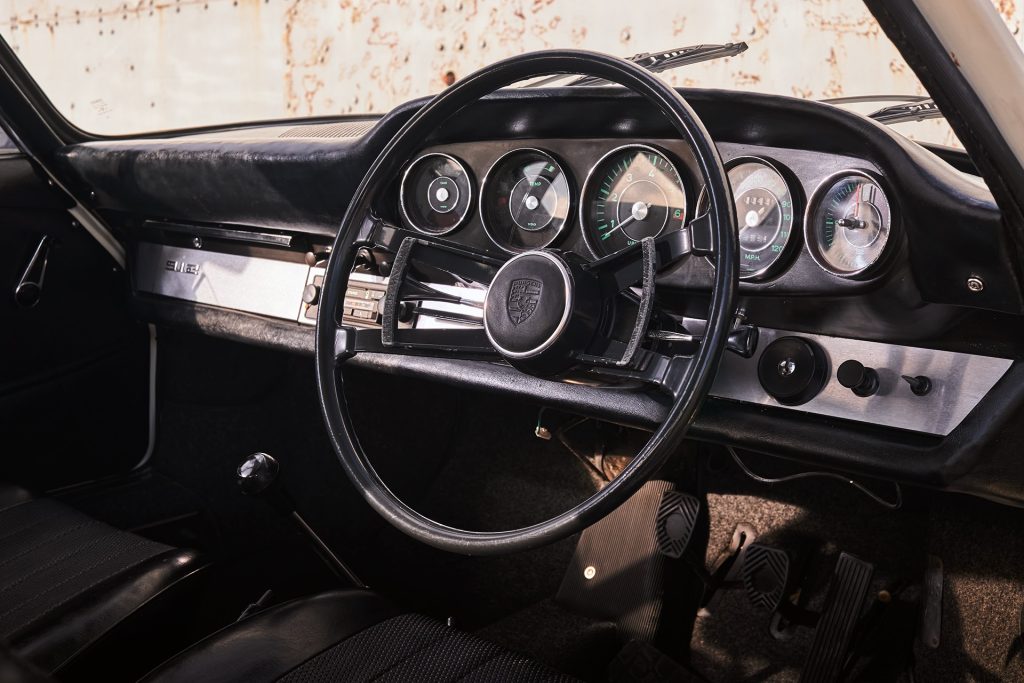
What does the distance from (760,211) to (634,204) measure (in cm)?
20

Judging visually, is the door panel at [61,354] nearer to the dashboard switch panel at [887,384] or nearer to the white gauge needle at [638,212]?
the white gauge needle at [638,212]

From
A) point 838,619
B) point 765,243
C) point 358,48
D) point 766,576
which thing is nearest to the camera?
point 765,243

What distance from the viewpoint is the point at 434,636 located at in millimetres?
1366

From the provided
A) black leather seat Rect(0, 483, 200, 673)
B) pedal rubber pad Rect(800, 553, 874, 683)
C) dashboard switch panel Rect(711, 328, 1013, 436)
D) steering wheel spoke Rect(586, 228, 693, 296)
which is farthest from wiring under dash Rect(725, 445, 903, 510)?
black leather seat Rect(0, 483, 200, 673)

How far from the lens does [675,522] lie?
6.97 feet

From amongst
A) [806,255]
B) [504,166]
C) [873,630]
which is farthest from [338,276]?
[873,630]

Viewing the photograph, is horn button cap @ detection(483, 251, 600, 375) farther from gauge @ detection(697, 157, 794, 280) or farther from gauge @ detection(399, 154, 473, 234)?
gauge @ detection(399, 154, 473, 234)

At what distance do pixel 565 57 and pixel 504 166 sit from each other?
0.43 metres

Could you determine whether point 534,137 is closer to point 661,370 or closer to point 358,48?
point 661,370

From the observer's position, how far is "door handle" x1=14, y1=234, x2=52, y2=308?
1989 millimetres

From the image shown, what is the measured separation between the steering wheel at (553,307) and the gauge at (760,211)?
192mm

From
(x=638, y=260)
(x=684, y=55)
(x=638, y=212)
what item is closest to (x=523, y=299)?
(x=638, y=260)

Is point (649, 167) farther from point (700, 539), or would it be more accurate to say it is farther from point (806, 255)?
point (700, 539)

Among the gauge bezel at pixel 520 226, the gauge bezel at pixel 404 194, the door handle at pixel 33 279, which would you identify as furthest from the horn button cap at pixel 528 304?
the door handle at pixel 33 279
